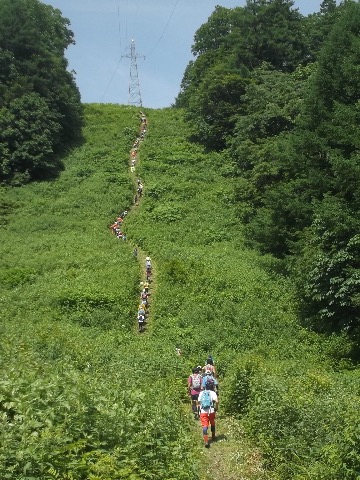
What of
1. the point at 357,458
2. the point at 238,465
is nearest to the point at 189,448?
the point at 238,465

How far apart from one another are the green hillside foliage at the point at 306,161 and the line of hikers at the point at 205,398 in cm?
772

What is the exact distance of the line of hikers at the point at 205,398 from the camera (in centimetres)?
1321

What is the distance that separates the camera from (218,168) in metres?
48.0

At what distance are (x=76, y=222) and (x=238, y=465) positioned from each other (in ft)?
93.3

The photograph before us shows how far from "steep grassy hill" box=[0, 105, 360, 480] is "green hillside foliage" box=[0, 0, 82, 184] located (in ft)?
7.10

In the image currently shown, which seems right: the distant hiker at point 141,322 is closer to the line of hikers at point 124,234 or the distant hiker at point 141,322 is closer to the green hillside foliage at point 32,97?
the line of hikers at point 124,234

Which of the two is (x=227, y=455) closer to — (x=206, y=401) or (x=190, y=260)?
(x=206, y=401)

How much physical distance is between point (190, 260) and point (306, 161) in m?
7.42

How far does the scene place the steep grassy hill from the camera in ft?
29.1

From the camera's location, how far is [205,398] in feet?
43.4

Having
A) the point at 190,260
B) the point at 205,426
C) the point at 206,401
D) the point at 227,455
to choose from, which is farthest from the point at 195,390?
the point at 190,260

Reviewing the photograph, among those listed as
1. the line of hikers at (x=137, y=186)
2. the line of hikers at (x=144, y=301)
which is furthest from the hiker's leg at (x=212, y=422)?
the line of hikers at (x=137, y=186)

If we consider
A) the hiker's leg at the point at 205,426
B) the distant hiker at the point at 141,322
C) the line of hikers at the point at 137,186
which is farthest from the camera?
the line of hikers at the point at 137,186

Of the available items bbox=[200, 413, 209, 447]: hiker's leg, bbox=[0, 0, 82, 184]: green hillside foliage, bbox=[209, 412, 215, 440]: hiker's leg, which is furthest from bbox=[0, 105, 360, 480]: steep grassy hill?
bbox=[0, 0, 82, 184]: green hillside foliage
